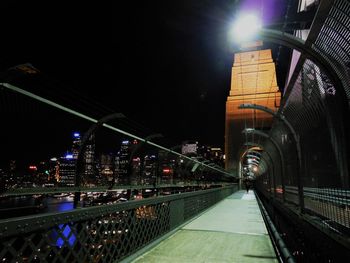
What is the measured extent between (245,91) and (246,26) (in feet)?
199

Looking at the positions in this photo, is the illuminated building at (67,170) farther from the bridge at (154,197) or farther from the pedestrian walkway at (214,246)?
the pedestrian walkway at (214,246)

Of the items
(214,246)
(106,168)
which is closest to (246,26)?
(214,246)

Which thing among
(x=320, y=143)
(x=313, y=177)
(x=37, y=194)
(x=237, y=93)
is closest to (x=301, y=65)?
(x=320, y=143)

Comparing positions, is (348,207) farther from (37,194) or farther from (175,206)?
(175,206)

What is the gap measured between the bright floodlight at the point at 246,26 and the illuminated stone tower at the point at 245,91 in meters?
56.5

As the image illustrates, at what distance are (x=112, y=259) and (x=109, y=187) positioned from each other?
2809mm

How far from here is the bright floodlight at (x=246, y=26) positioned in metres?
4.28

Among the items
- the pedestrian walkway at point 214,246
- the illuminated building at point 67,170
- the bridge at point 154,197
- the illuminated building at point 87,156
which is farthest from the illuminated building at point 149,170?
Answer: the illuminated building at point 67,170

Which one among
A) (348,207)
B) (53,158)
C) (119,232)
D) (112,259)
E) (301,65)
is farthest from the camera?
(53,158)

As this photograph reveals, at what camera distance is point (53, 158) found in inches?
218

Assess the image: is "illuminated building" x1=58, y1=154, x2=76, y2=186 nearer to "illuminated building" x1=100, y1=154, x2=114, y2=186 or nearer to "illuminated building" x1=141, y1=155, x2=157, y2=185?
"illuminated building" x1=100, y1=154, x2=114, y2=186

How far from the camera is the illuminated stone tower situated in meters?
60.9

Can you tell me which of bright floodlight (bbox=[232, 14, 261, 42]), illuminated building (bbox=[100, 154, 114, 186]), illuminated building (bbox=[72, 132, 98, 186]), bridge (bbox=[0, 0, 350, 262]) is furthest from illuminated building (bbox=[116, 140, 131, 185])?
bright floodlight (bbox=[232, 14, 261, 42])

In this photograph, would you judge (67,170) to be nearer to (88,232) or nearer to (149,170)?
(88,232)
